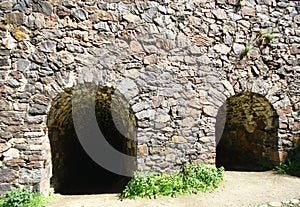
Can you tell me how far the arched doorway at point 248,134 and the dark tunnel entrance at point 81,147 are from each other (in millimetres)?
2206

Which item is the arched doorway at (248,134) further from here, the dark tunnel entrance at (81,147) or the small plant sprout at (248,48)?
the dark tunnel entrance at (81,147)

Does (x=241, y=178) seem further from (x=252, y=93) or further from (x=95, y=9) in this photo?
(x=95, y=9)

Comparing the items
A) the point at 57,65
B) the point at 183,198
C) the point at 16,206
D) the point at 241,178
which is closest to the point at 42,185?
the point at 16,206

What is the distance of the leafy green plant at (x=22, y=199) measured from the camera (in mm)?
4098

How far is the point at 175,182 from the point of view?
461cm

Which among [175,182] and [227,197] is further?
[175,182]

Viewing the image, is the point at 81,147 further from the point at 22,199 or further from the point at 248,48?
the point at 248,48

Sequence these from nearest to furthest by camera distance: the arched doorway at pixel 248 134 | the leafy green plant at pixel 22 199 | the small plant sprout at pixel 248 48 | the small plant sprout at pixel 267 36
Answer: the leafy green plant at pixel 22 199, the small plant sprout at pixel 248 48, the small plant sprout at pixel 267 36, the arched doorway at pixel 248 134

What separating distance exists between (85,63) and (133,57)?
0.79m

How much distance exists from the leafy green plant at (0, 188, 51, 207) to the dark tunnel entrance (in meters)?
0.82

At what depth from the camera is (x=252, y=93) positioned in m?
5.24

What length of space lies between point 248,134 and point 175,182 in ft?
8.36

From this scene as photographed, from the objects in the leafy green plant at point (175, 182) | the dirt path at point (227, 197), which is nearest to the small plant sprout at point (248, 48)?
the leafy green plant at point (175, 182)

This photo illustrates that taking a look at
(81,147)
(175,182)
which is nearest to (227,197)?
(175,182)
